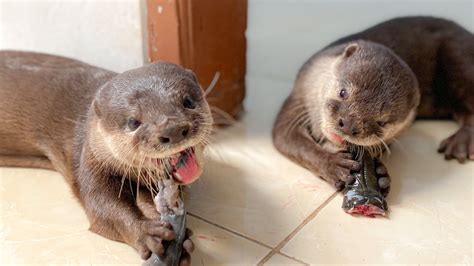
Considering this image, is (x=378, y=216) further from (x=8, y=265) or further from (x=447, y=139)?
(x=8, y=265)

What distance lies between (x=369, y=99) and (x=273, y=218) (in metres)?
0.50

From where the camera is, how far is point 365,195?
1894 millimetres

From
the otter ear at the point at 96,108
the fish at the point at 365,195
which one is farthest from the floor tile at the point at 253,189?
the otter ear at the point at 96,108

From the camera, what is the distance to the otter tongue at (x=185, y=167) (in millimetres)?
1643

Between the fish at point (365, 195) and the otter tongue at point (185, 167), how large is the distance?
1.80 feet

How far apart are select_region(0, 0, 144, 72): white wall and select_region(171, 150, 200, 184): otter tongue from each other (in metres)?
0.79

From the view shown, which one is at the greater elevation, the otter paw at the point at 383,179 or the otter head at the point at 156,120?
the otter head at the point at 156,120

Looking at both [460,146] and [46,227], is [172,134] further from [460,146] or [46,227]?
[460,146]

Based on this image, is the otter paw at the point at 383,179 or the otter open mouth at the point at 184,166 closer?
the otter open mouth at the point at 184,166

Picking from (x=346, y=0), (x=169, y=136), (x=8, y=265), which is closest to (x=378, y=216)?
(x=169, y=136)

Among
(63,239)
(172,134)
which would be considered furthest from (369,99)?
(63,239)

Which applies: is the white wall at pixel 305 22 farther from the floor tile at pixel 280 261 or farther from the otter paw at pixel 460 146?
the floor tile at pixel 280 261

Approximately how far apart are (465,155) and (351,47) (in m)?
0.63

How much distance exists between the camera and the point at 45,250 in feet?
5.62
